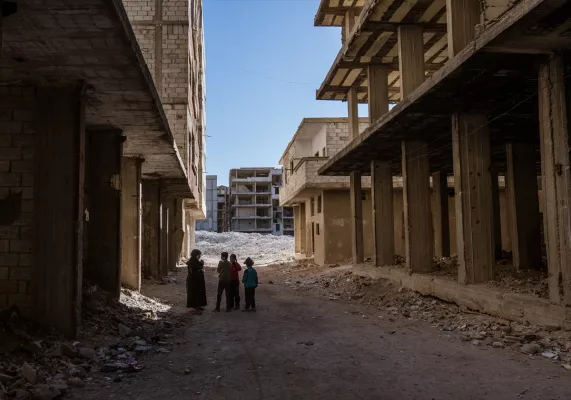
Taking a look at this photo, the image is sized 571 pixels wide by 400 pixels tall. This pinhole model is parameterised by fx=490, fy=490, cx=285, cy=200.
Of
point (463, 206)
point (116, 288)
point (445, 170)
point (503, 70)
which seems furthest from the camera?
point (445, 170)

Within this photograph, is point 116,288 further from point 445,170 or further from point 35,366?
point 445,170

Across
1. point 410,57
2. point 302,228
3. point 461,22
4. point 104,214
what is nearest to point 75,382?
point 104,214

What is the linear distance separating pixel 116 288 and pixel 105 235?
3.87ft

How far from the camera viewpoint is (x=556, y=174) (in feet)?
23.3

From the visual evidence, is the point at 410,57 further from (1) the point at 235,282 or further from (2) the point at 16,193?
(2) the point at 16,193

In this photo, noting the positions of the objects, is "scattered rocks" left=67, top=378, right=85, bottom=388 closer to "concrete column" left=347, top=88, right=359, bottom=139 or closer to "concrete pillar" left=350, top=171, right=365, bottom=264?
"concrete pillar" left=350, top=171, right=365, bottom=264

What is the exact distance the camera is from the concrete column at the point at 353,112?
1978 centimetres

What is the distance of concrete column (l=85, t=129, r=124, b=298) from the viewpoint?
10.5 metres

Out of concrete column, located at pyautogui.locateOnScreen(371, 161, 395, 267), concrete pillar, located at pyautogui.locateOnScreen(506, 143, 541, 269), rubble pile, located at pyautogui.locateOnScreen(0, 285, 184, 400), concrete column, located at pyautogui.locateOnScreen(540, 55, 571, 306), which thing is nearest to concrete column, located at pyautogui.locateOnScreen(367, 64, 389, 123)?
concrete column, located at pyautogui.locateOnScreen(371, 161, 395, 267)

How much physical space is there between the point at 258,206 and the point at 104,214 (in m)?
69.4

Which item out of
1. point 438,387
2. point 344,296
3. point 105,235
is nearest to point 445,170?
point 344,296

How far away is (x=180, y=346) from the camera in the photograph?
24.7 feet

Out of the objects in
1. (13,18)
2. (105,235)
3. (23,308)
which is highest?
(13,18)

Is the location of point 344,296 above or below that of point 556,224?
below
